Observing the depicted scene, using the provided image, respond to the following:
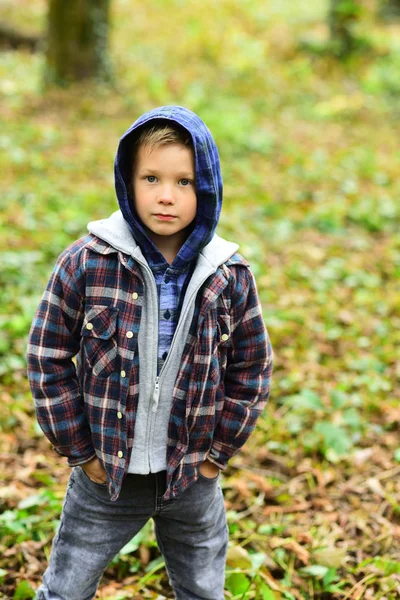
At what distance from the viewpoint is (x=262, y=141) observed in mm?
9422

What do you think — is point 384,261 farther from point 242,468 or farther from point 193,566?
point 193,566

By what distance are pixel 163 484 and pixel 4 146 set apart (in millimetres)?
6943

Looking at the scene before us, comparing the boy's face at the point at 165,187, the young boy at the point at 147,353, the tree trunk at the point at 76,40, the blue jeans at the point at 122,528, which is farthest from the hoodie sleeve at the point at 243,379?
the tree trunk at the point at 76,40

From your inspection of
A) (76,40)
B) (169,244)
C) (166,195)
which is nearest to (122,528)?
(169,244)

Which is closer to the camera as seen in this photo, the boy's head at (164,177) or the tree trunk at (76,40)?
the boy's head at (164,177)

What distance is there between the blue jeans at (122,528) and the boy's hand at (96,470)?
39 millimetres

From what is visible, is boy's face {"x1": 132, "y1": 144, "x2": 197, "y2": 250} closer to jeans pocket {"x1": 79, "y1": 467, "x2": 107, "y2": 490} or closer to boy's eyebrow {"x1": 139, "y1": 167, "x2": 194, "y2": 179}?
boy's eyebrow {"x1": 139, "y1": 167, "x2": 194, "y2": 179}

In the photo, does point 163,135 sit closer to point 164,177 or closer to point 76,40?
point 164,177

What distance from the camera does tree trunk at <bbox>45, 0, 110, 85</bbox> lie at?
10.1m

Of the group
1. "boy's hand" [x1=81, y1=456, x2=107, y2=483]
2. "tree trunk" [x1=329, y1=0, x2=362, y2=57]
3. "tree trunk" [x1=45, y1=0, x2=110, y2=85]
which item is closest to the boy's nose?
"boy's hand" [x1=81, y1=456, x2=107, y2=483]

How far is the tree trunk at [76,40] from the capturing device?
10.1 m

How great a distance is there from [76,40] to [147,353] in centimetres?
975

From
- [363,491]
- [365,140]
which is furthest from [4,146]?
[363,491]

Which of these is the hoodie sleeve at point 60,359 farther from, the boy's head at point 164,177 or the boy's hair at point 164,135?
the boy's hair at point 164,135
